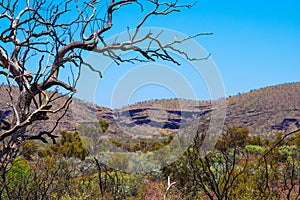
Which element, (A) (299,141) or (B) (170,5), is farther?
(A) (299,141)

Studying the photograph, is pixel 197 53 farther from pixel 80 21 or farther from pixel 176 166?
pixel 176 166

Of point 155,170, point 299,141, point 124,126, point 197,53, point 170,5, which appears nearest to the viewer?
point 170,5

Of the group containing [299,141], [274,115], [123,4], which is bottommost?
[123,4]

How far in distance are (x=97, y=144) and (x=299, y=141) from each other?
30.0ft

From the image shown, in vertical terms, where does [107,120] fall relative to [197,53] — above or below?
above

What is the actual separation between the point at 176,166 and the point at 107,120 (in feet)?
22.0

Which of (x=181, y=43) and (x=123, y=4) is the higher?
(x=123, y=4)

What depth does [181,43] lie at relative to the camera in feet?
18.9

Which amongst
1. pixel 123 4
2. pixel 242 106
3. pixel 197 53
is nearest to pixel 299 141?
pixel 197 53

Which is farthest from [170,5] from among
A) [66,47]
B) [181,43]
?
[66,47]

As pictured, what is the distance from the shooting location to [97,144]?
14539 mm

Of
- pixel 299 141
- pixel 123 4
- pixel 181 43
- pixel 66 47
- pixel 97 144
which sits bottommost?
pixel 66 47

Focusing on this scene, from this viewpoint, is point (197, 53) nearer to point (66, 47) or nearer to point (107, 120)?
point (66, 47)

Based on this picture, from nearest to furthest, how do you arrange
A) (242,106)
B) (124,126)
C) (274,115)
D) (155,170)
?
(155,170) → (124,126) → (274,115) → (242,106)
